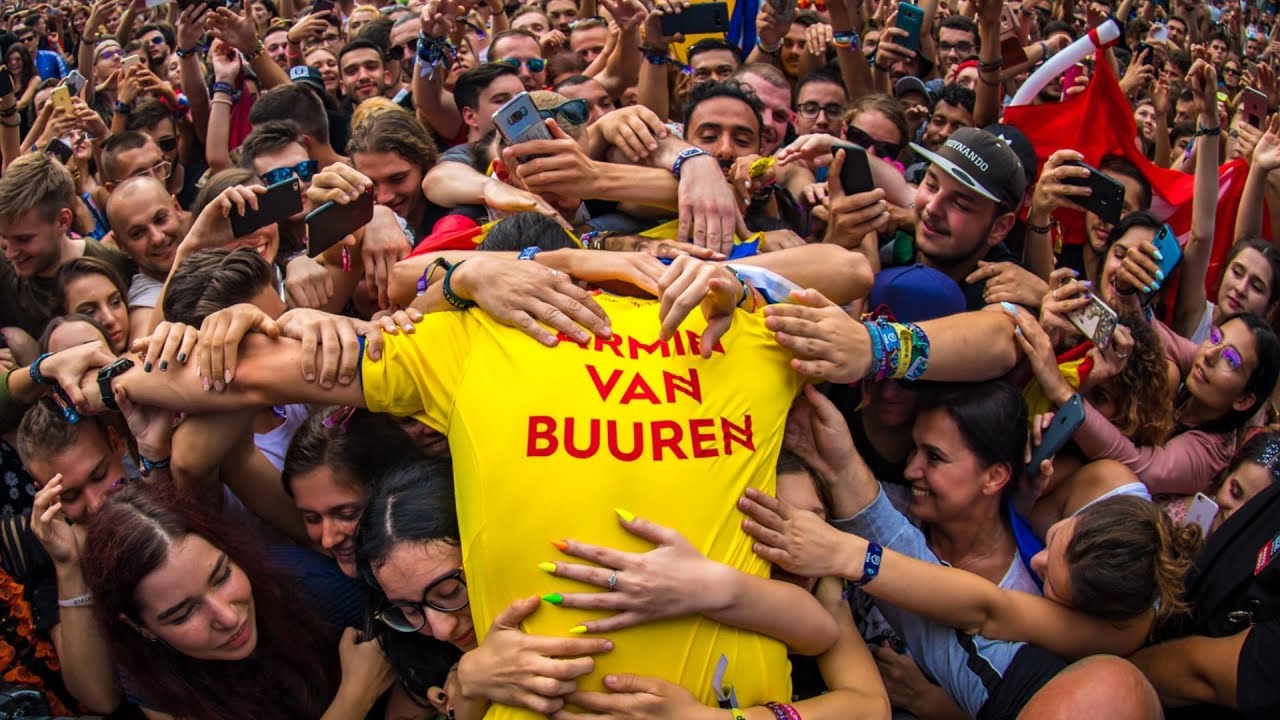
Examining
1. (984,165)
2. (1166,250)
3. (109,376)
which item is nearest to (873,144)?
(984,165)

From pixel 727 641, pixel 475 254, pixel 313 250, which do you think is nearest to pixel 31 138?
pixel 313 250

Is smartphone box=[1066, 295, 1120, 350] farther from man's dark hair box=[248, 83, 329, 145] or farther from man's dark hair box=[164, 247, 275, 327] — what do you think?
man's dark hair box=[248, 83, 329, 145]

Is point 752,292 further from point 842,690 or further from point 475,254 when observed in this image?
point 842,690

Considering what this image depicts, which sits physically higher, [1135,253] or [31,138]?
[1135,253]

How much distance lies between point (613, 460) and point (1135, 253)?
2.43 m

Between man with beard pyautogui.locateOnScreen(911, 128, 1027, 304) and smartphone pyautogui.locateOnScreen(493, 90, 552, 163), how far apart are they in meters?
1.39

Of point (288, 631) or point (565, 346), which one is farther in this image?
point (288, 631)

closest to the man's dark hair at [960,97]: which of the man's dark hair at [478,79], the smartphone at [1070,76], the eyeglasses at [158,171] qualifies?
the smartphone at [1070,76]

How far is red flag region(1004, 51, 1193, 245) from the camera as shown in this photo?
15.6 feet

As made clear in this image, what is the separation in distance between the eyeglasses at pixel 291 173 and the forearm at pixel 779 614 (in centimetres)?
236

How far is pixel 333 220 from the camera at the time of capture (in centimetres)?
291

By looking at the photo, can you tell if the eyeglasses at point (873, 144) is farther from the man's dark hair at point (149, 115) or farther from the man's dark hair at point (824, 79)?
the man's dark hair at point (149, 115)

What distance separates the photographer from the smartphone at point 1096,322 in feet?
9.48

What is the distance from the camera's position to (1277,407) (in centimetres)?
404
